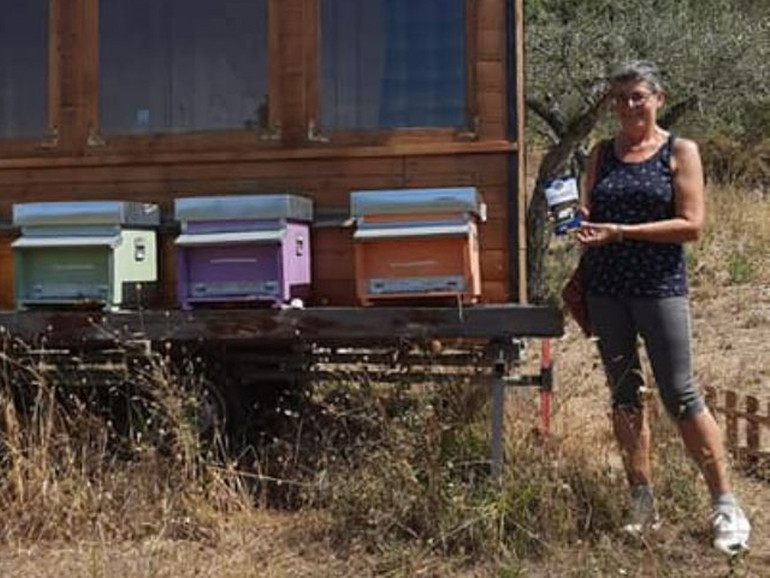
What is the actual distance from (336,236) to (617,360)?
1623mm

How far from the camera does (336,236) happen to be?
596 cm

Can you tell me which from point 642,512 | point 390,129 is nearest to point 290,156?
point 390,129

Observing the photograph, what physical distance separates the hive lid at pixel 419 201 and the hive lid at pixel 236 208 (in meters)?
0.34

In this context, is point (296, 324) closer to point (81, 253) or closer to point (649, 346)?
point (81, 253)

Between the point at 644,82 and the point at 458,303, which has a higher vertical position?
the point at 644,82

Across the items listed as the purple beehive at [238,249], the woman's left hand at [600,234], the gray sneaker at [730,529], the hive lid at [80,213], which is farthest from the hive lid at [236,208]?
the gray sneaker at [730,529]

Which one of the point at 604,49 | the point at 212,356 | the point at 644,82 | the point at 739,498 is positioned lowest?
the point at 739,498

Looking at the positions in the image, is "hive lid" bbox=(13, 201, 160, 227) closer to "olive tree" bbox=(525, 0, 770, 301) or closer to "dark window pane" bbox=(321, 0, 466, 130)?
"dark window pane" bbox=(321, 0, 466, 130)

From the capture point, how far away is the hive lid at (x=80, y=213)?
5.68 metres

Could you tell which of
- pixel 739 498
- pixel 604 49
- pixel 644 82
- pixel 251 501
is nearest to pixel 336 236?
pixel 251 501

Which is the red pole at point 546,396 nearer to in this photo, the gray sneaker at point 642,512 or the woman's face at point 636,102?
the gray sneaker at point 642,512

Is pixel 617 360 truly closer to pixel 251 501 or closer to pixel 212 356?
pixel 251 501

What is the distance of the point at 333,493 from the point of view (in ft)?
17.5

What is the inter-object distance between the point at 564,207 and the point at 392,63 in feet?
4.65
